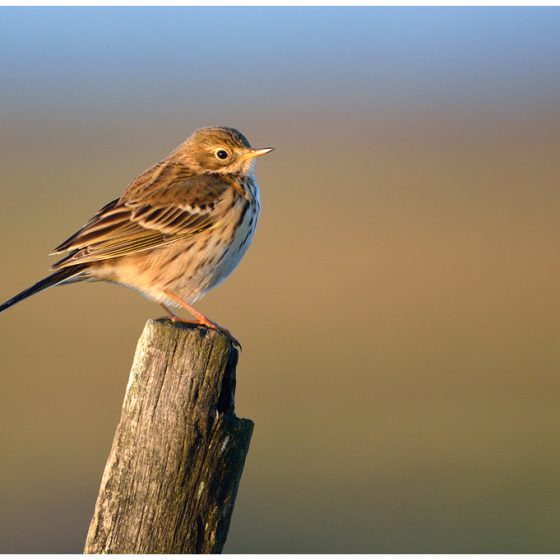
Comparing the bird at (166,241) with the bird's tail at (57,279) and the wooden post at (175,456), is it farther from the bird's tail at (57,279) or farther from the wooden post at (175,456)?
the wooden post at (175,456)

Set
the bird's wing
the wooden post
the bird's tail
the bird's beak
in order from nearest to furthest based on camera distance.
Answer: the wooden post, the bird's tail, the bird's wing, the bird's beak

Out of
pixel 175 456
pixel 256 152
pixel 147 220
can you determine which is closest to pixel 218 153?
pixel 256 152

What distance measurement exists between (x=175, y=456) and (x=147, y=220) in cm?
303

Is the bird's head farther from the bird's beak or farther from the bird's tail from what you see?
the bird's tail

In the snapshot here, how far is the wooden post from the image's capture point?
4602mm

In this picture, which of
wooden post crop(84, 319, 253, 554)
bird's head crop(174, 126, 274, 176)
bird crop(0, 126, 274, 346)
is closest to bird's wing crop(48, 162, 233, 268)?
bird crop(0, 126, 274, 346)

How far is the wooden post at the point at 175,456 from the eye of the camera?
460cm

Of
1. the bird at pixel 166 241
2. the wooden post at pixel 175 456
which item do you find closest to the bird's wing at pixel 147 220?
the bird at pixel 166 241

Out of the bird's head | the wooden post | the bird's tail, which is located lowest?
the wooden post

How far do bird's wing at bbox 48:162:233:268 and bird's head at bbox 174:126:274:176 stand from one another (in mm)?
387

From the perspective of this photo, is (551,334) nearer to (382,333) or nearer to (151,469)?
(382,333)

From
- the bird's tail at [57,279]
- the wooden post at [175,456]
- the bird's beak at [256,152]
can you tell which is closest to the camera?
the wooden post at [175,456]

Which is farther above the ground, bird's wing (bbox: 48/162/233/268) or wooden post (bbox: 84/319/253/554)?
bird's wing (bbox: 48/162/233/268)

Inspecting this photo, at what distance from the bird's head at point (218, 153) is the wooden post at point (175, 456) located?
332 centimetres
